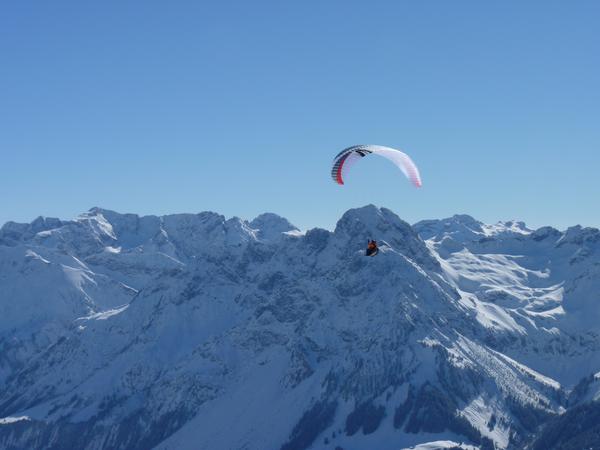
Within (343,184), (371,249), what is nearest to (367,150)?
(343,184)

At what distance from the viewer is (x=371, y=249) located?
19200cm

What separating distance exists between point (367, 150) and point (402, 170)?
11.3 metres

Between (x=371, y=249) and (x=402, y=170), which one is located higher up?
(x=402, y=170)

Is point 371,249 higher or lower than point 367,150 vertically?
lower

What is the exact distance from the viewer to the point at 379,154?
175 m

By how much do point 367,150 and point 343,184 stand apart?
8414 millimetres

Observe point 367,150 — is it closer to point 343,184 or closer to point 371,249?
point 343,184

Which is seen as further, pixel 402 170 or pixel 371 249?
pixel 371 249

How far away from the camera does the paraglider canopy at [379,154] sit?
6919 inches

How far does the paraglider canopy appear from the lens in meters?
176

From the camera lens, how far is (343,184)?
187 meters

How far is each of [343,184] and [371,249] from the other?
14.6 meters

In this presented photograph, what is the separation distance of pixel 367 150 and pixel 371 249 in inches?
812
